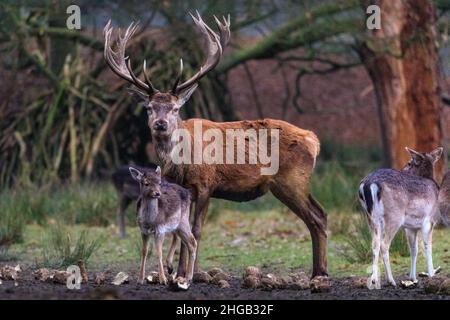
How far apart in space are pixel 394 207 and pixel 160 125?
6.97 ft

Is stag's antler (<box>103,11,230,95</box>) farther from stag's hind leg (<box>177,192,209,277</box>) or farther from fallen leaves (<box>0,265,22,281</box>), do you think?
fallen leaves (<box>0,265,22,281</box>)

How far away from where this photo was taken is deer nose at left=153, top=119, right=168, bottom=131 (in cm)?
950

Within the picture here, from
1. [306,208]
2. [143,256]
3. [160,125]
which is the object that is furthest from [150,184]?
[306,208]

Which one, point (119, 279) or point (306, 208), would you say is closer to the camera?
point (119, 279)

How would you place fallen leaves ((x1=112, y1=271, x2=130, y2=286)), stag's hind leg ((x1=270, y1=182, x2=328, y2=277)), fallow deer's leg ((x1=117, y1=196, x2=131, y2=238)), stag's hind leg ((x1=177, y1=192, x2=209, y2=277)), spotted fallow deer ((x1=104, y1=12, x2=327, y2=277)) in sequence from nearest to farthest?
fallen leaves ((x1=112, y1=271, x2=130, y2=286)) → stag's hind leg ((x1=177, y1=192, x2=209, y2=277)) → spotted fallow deer ((x1=104, y1=12, x2=327, y2=277)) → stag's hind leg ((x1=270, y1=182, x2=328, y2=277)) → fallow deer's leg ((x1=117, y1=196, x2=131, y2=238))

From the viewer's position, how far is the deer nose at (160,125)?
9.50 m

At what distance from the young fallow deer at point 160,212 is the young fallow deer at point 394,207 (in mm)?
1456

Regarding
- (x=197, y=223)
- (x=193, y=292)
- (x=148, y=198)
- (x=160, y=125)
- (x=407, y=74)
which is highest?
(x=407, y=74)

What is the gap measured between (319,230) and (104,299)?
126 inches

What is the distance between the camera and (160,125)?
9.50 meters

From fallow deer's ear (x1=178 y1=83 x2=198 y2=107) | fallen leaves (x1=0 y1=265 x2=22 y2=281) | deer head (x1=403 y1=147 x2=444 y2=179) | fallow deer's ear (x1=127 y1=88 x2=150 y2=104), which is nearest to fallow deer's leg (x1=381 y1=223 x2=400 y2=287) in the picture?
deer head (x1=403 y1=147 x2=444 y2=179)

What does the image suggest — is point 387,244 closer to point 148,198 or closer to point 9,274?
point 148,198

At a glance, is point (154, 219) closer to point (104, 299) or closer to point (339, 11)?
point (104, 299)
